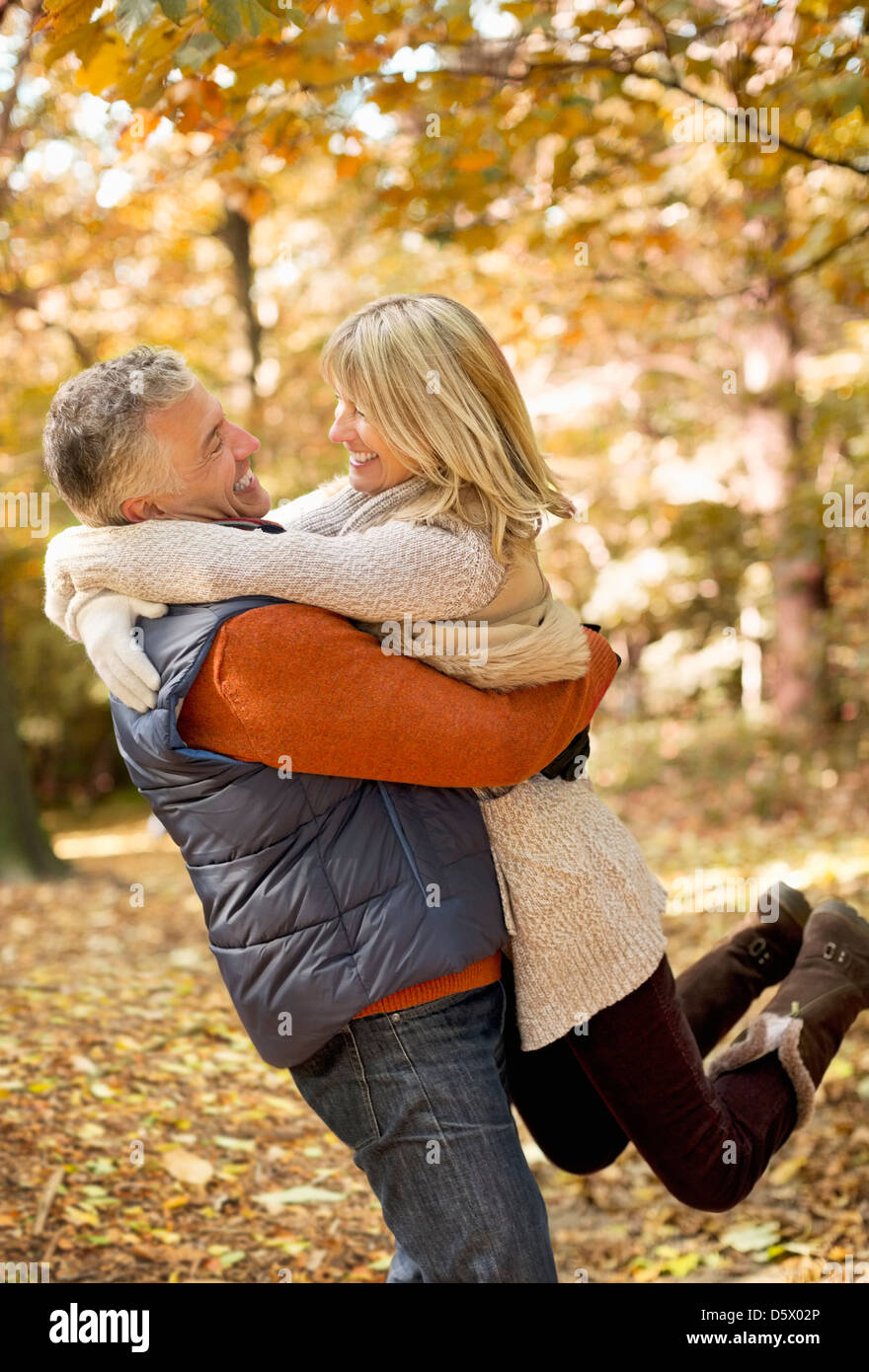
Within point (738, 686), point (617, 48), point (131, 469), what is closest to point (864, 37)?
point (617, 48)

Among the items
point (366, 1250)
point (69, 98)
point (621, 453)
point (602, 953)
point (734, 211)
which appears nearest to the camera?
point (602, 953)

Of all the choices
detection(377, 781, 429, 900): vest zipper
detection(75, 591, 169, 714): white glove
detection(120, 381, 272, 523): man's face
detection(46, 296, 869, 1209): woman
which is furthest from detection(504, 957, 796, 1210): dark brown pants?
detection(120, 381, 272, 523): man's face

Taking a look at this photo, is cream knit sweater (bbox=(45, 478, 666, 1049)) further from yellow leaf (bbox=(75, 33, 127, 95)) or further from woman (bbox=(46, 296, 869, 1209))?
yellow leaf (bbox=(75, 33, 127, 95))

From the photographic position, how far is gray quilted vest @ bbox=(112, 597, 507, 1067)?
6.14 ft

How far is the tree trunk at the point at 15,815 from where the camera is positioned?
805cm

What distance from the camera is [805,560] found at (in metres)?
8.84

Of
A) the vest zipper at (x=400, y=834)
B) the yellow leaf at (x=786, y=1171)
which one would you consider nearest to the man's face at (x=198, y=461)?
the vest zipper at (x=400, y=834)

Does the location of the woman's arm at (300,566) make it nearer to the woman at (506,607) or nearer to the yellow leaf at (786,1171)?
the woman at (506,607)

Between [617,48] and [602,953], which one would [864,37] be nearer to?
[617,48]

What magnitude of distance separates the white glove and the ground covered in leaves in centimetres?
183

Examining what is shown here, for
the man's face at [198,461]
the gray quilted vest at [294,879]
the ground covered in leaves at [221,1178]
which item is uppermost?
the man's face at [198,461]

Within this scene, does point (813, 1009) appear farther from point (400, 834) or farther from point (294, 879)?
point (294, 879)

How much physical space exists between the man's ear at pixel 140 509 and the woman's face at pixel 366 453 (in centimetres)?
33

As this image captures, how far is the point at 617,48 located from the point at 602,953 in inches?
102
